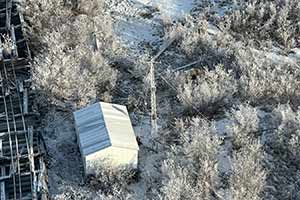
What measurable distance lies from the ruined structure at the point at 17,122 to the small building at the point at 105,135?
82 centimetres

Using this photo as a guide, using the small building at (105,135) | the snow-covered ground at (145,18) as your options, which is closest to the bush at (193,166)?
the small building at (105,135)

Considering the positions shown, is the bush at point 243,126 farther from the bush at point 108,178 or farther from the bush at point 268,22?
the bush at point 268,22

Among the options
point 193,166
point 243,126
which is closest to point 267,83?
point 243,126

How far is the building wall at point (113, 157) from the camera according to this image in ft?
32.9

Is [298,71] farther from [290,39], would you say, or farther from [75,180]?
[75,180]

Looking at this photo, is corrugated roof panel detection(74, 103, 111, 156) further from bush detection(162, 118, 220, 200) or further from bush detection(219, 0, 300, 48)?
bush detection(219, 0, 300, 48)

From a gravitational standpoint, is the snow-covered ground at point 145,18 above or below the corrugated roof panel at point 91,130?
above

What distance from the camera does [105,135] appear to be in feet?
33.9

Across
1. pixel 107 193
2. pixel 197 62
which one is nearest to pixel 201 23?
pixel 197 62

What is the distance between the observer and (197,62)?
12984 millimetres

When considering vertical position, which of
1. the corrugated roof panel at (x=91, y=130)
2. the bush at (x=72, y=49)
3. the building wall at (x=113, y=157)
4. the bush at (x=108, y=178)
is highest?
the bush at (x=72, y=49)

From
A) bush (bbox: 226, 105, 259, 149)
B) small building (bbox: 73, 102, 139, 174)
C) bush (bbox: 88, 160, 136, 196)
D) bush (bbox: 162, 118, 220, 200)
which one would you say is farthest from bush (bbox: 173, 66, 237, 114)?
bush (bbox: 88, 160, 136, 196)

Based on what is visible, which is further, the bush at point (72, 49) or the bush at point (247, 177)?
the bush at point (72, 49)

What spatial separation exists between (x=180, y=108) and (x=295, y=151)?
247 centimetres
